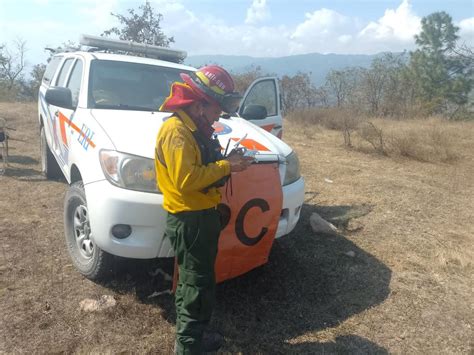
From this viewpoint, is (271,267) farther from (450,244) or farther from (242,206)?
(450,244)

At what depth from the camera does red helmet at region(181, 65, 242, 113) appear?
2.22 metres

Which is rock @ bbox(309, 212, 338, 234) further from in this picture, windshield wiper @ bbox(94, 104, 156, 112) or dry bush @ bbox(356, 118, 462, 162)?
dry bush @ bbox(356, 118, 462, 162)

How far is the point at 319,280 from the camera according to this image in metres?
3.67

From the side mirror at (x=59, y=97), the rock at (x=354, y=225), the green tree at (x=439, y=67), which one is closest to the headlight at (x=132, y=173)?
the side mirror at (x=59, y=97)

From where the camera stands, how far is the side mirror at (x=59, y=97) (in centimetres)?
373

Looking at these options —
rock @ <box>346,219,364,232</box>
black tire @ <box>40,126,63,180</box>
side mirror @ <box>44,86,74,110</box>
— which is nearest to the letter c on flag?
side mirror @ <box>44,86,74,110</box>

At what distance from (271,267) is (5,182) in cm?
413

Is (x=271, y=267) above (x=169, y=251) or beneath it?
beneath

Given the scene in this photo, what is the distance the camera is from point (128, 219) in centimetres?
274

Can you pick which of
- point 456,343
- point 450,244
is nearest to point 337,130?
point 450,244

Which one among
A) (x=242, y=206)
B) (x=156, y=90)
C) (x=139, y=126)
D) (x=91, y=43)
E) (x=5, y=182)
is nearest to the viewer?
(x=242, y=206)

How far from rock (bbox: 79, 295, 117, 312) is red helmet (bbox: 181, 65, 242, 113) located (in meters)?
1.72

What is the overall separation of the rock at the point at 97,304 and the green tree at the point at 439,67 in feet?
94.7

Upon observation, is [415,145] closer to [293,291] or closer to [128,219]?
[293,291]
